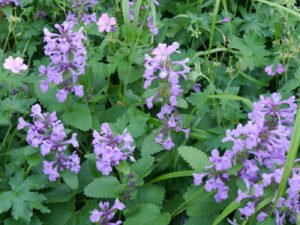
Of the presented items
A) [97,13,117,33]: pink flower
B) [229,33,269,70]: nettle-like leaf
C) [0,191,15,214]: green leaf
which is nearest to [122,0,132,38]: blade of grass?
[97,13,117,33]: pink flower

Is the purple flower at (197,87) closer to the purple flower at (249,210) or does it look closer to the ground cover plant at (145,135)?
the ground cover plant at (145,135)

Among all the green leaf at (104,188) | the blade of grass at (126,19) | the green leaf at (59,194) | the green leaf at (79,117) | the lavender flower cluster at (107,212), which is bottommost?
the green leaf at (59,194)

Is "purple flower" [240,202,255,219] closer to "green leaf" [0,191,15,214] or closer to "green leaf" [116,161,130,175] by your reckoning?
"green leaf" [116,161,130,175]

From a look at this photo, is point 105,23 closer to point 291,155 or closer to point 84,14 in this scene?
point 84,14

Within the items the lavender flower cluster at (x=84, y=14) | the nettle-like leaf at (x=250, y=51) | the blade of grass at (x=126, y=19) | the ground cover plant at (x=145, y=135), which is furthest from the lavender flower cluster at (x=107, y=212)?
Answer: the lavender flower cluster at (x=84, y=14)

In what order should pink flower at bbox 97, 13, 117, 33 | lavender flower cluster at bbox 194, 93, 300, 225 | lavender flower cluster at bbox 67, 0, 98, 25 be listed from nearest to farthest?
1. lavender flower cluster at bbox 194, 93, 300, 225
2. pink flower at bbox 97, 13, 117, 33
3. lavender flower cluster at bbox 67, 0, 98, 25

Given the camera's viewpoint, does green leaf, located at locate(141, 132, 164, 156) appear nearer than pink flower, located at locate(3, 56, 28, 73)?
Yes
